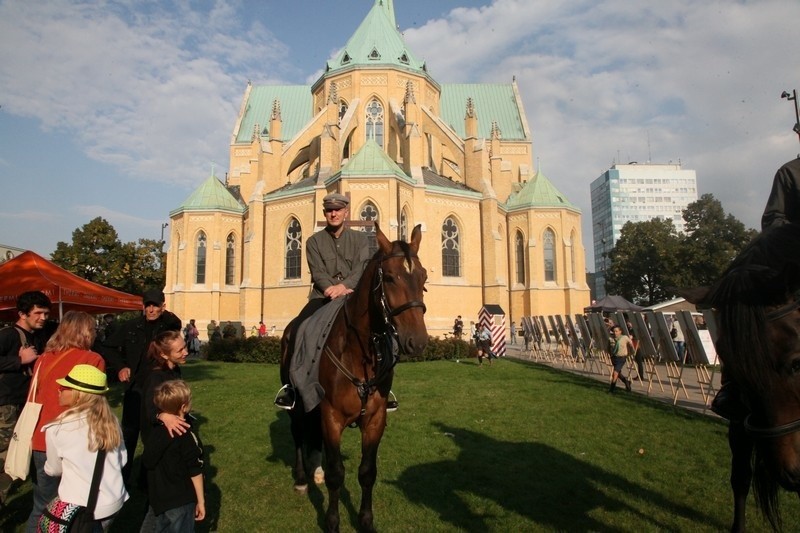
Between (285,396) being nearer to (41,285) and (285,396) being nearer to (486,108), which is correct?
(41,285)

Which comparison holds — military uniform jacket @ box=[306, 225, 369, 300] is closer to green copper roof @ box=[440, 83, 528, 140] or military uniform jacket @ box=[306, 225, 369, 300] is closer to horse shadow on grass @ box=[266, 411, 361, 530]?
horse shadow on grass @ box=[266, 411, 361, 530]

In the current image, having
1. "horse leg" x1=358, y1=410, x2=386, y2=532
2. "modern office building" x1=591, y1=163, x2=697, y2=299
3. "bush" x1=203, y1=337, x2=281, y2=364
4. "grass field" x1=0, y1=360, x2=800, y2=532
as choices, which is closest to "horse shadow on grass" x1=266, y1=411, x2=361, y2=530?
"grass field" x1=0, y1=360, x2=800, y2=532

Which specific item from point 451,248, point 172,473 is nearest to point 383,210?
point 451,248

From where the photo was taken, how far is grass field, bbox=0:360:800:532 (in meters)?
4.73

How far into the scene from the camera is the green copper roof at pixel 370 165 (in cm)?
2853

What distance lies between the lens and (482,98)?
158 feet

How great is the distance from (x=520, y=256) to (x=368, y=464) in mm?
33532

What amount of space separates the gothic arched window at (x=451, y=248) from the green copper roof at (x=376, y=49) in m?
13.1

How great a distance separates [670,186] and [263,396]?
15836 centimetres

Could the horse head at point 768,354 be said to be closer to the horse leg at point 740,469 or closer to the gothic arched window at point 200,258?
the horse leg at point 740,469

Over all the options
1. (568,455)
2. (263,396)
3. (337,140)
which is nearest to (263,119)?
(337,140)

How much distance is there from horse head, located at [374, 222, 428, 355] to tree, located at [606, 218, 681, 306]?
156ft

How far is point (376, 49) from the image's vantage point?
1468 inches

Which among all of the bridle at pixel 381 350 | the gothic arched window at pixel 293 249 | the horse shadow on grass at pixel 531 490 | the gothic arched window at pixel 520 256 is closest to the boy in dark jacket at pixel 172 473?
the bridle at pixel 381 350
